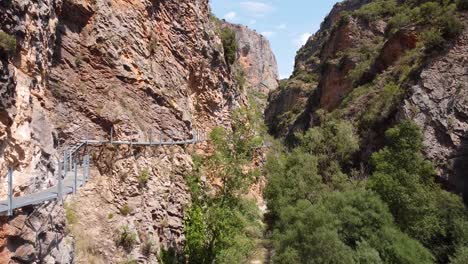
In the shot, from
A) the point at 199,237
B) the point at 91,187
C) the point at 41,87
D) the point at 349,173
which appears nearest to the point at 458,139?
the point at 349,173

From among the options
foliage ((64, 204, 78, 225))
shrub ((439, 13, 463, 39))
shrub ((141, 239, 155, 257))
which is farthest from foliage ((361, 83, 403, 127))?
foliage ((64, 204, 78, 225))

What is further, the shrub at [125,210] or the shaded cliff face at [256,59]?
the shaded cliff face at [256,59]

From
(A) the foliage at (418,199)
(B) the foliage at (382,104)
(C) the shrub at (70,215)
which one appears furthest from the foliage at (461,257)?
(C) the shrub at (70,215)

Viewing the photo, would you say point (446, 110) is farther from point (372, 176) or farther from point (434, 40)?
point (372, 176)

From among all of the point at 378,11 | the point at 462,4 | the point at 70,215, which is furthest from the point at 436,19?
the point at 70,215

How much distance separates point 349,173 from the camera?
32875 mm

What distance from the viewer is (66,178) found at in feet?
38.6

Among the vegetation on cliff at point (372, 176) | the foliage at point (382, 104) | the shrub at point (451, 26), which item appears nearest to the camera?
the vegetation on cliff at point (372, 176)

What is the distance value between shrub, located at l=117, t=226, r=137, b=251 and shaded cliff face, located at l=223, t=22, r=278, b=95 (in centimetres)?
10604

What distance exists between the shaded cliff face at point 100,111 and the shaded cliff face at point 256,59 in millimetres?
98021

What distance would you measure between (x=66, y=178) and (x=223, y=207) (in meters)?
9.27

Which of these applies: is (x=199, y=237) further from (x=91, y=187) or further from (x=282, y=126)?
(x=282, y=126)

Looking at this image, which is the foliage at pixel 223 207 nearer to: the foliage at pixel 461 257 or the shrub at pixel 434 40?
the foliage at pixel 461 257

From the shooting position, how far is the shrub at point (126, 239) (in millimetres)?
15359
